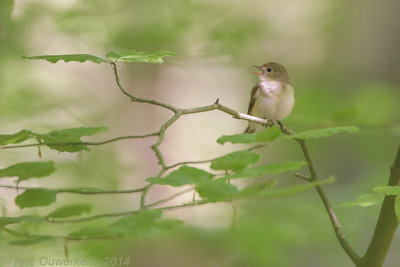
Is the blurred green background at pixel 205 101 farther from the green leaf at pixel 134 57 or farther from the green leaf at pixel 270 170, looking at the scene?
the green leaf at pixel 134 57

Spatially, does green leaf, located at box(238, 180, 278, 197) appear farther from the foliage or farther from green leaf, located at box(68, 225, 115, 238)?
green leaf, located at box(68, 225, 115, 238)

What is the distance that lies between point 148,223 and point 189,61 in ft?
13.4

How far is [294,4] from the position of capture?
9289mm

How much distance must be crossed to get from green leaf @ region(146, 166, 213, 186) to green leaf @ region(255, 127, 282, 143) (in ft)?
0.82

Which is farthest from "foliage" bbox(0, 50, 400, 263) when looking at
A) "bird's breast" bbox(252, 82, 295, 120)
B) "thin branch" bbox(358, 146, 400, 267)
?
"bird's breast" bbox(252, 82, 295, 120)

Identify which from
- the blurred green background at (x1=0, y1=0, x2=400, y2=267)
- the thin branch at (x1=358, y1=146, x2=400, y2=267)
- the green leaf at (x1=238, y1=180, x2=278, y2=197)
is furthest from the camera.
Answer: the blurred green background at (x1=0, y1=0, x2=400, y2=267)

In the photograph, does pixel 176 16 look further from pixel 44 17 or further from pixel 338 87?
pixel 338 87

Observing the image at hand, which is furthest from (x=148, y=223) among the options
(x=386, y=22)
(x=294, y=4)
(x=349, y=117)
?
(x=294, y=4)

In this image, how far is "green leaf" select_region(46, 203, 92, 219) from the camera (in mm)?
1481

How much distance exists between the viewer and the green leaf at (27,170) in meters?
1.58

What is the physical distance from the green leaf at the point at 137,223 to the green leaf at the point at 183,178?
8 centimetres

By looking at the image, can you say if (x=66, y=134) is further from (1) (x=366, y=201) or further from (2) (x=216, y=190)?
(1) (x=366, y=201)

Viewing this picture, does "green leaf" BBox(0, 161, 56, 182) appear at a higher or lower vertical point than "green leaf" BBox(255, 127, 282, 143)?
lower

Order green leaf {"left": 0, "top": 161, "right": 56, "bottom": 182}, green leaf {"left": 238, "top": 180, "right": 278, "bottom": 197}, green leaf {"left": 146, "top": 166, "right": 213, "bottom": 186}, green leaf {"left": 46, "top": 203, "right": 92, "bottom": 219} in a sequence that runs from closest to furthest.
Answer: green leaf {"left": 238, "top": 180, "right": 278, "bottom": 197} < green leaf {"left": 146, "top": 166, "right": 213, "bottom": 186} < green leaf {"left": 46, "top": 203, "right": 92, "bottom": 219} < green leaf {"left": 0, "top": 161, "right": 56, "bottom": 182}
